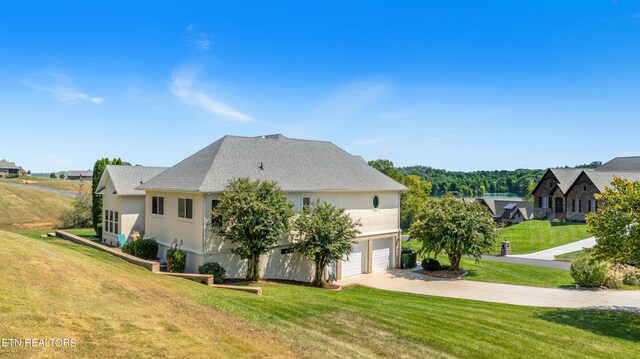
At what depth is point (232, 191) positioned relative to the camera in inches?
770

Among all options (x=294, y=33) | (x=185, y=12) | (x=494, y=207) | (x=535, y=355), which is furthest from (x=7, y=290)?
(x=494, y=207)

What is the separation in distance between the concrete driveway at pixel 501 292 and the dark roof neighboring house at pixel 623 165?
44.4 m

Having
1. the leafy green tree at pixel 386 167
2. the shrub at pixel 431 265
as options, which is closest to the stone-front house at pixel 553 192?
the leafy green tree at pixel 386 167

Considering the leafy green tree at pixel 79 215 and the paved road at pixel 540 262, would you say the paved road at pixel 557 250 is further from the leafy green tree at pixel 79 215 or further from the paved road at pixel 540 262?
the leafy green tree at pixel 79 215

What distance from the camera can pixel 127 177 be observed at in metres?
27.9

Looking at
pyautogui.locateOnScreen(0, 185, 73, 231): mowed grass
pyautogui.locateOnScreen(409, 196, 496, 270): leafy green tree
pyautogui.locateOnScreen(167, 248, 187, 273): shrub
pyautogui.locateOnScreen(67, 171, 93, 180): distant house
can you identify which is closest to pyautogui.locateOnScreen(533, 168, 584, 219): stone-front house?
pyautogui.locateOnScreen(409, 196, 496, 270): leafy green tree

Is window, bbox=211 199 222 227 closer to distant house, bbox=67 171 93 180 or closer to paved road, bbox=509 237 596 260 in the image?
paved road, bbox=509 237 596 260

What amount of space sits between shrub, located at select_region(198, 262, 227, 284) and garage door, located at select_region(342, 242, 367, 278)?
27.2 ft

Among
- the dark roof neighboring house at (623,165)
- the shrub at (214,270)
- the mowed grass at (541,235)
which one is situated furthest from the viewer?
the dark roof neighboring house at (623,165)

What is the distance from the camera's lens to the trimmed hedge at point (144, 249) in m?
22.2

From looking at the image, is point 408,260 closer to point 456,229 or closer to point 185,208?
point 456,229

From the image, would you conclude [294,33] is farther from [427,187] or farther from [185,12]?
[427,187]

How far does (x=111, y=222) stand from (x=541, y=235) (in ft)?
133

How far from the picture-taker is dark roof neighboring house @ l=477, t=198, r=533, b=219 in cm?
6875
